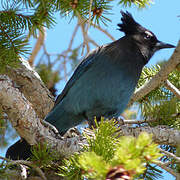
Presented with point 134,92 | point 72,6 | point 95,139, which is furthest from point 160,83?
point 95,139

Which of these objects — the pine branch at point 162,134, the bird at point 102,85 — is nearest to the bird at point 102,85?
the bird at point 102,85

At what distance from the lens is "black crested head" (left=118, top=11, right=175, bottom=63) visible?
3.86 meters

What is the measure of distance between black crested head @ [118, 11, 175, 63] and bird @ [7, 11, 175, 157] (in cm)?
2

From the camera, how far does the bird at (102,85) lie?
10.8 ft

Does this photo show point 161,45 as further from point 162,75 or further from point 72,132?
point 72,132

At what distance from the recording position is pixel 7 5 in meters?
2.86

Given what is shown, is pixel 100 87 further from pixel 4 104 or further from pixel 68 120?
pixel 4 104

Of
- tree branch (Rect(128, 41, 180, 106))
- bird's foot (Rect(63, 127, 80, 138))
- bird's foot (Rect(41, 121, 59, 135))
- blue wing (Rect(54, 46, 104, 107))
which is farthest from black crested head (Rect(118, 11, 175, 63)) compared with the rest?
bird's foot (Rect(41, 121, 59, 135))

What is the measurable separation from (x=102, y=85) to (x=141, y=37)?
3.38 feet

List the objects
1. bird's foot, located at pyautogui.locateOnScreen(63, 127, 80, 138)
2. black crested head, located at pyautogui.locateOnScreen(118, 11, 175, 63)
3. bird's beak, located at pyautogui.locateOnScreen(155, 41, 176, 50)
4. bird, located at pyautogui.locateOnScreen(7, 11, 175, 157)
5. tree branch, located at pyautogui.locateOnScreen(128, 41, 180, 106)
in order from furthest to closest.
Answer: bird's beak, located at pyautogui.locateOnScreen(155, 41, 176, 50) → black crested head, located at pyautogui.locateOnScreen(118, 11, 175, 63) → bird's foot, located at pyautogui.locateOnScreen(63, 127, 80, 138) → bird, located at pyautogui.locateOnScreen(7, 11, 175, 157) → tree branch, located at pyautogui.locateOnScreen(128, 41, 180, 106)

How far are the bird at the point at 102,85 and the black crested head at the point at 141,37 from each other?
0.05ft

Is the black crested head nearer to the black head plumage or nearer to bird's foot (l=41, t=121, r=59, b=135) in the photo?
the black head plumage

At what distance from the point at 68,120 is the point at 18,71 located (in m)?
0.76

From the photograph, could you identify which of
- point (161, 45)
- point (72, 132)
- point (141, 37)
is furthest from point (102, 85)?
point (161, 45)
